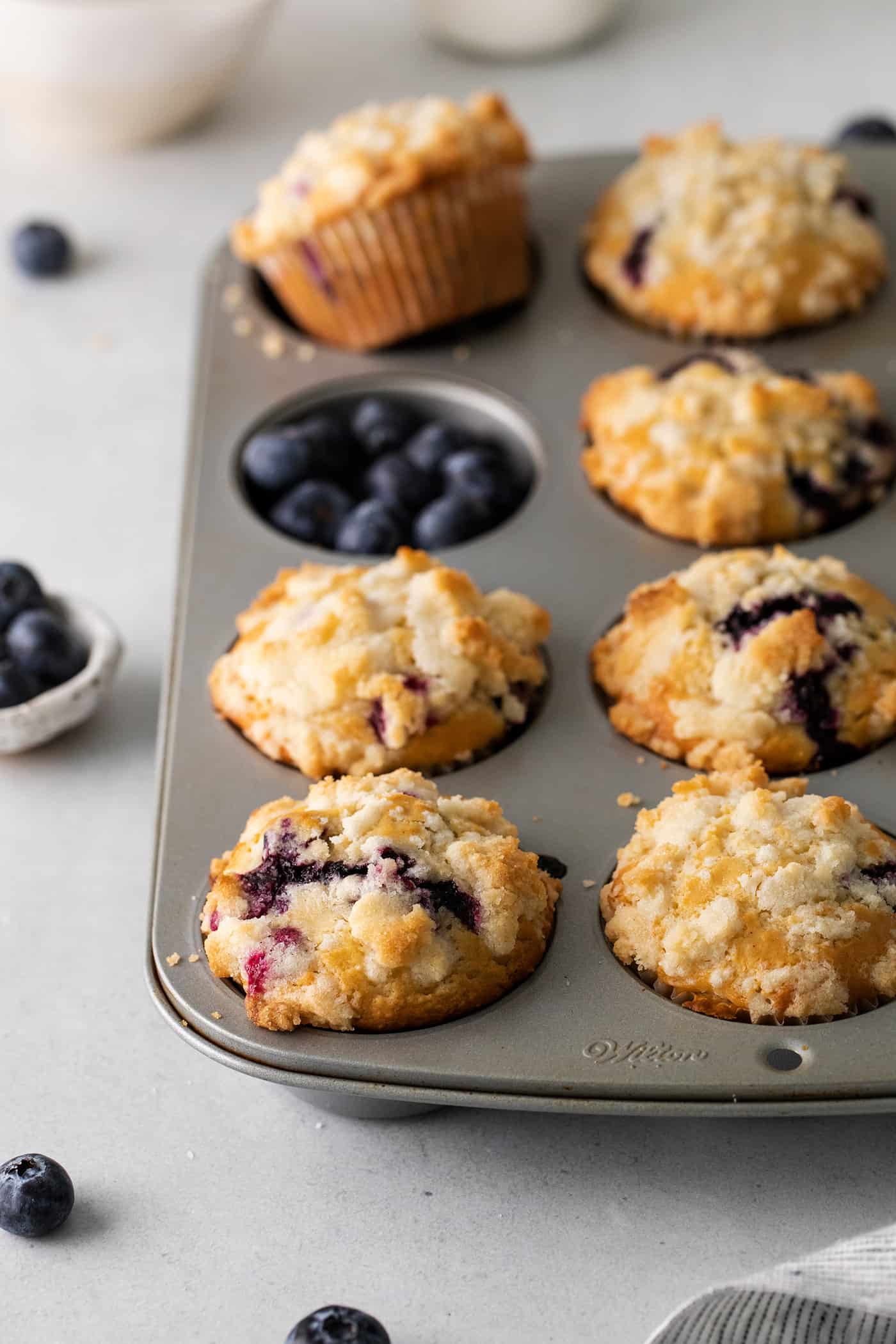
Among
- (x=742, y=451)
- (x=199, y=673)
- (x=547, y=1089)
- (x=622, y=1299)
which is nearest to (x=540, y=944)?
(x=547, y=1089)

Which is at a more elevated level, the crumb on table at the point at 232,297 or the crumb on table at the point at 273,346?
the crumb on table at the point at 232,297

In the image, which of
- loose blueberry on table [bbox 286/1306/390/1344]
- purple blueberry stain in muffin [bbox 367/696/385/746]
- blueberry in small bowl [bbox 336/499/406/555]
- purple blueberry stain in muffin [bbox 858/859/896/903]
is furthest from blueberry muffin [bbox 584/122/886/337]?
loose blueberry on table [bbox 286/1306/390/1344]

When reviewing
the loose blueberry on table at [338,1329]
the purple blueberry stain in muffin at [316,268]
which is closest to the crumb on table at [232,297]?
the purple blueberry stain in muffin at [316,268]

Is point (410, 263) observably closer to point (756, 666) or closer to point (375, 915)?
point (756, 666)

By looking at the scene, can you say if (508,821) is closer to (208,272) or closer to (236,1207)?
(236,1207)

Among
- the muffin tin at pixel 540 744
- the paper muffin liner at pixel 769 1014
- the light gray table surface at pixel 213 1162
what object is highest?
the muffin tin at pixel 540 744

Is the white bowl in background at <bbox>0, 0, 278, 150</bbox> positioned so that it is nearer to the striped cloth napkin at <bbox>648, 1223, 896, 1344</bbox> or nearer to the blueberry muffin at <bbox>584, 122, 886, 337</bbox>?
the blueberry muffin at <bbox>584, 122, 886, 337</bbox>

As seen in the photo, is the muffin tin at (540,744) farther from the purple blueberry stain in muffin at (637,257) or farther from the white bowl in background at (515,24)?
the white bowl in background at (515,24)
